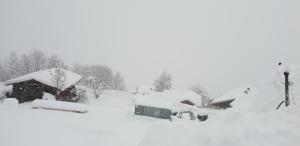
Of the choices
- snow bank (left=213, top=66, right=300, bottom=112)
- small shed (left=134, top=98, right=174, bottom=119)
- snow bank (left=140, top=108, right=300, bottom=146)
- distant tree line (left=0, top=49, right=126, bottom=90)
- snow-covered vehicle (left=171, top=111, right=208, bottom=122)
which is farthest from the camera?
distant tree line (left=0, top=49, right=126, bottom=90)

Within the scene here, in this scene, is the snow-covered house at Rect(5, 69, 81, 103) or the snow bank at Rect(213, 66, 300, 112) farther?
the snow-covered house at Rect(5, 69, 81, 103)

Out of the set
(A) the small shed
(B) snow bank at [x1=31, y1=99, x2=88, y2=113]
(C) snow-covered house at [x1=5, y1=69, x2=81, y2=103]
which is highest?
(C) snow-covered house at [x1=5, y1=69, x2=81, y2=103]

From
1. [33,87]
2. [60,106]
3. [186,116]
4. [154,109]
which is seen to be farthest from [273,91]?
[33,87]

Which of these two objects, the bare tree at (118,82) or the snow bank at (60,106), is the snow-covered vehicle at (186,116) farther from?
the bare tree at (118,82)

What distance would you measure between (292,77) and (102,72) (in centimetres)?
8912

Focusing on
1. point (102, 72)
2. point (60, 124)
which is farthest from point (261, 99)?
point (102, 72)

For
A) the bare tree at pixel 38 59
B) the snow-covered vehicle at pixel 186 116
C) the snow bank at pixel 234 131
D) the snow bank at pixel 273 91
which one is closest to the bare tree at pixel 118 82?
the bare tree at pixel 38 59

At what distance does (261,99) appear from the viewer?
9.42 meters

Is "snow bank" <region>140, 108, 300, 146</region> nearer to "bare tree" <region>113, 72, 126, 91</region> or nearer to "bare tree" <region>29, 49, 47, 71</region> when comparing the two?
"bare tree" <region>29, 49, 47, 71</region>

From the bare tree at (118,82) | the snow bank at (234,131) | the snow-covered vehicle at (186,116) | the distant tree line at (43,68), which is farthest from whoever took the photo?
the bare tree at (118,82)

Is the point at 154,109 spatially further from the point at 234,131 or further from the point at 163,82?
the point at 163,82

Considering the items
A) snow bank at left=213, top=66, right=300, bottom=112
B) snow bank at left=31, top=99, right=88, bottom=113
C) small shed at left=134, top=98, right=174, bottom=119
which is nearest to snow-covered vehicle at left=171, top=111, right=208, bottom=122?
small shed at left=134, top=98, right=174, bottom=119

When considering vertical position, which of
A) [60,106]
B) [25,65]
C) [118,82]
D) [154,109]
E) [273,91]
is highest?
[25,65]

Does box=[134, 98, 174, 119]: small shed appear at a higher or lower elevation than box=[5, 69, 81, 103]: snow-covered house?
lower
